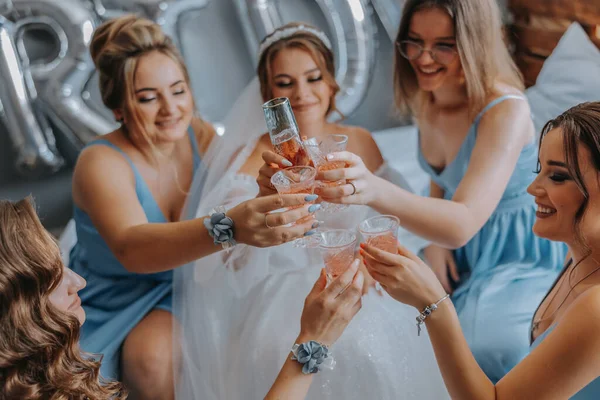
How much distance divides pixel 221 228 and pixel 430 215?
58 centimetres

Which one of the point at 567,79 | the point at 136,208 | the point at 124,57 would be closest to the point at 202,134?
the point at 124,57

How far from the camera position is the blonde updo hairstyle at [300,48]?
213 cm

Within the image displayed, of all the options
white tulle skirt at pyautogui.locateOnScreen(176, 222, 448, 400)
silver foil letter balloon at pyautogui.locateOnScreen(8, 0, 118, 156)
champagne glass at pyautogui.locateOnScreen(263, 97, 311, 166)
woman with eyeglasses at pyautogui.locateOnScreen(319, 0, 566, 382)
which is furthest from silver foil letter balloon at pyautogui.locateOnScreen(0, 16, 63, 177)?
champagne glass at pyautogui.locateOnScreen(263, 97, 311, 166)

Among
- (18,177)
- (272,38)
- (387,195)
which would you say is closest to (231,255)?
(387,195)

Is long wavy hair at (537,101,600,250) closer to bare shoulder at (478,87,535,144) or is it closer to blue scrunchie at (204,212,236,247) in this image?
bare shoulder at (478,87,535,144)

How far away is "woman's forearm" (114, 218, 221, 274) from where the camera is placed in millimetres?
1710

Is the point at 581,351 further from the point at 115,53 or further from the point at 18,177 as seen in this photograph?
the point at 18,177

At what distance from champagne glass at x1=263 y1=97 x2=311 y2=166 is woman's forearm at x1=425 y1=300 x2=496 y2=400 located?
1.63 ft

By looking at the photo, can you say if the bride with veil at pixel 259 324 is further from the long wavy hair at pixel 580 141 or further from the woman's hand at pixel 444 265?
the long wavy hair at pixel 580 141

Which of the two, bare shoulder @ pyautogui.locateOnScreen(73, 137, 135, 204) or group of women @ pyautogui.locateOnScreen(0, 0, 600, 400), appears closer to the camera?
group of women @ pyautogui.locateOnScreen(0, 0, 600, 400)

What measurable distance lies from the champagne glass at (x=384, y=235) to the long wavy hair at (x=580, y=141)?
367 mm

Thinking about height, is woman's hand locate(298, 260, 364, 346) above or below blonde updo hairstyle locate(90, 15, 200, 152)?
below

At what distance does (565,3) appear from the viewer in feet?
9.18

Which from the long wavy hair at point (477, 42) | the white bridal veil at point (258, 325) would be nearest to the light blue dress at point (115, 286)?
the white bridal veil at point (258, 325)
